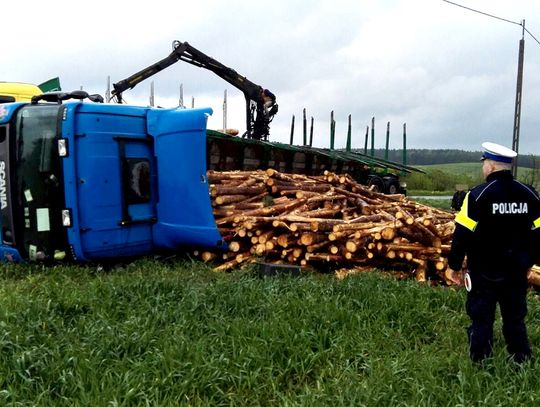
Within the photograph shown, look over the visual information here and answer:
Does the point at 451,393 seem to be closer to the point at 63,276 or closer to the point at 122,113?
the point at 63,276

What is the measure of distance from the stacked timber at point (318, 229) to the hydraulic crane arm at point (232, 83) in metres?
6.15

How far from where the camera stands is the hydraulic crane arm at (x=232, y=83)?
1440 centimetres

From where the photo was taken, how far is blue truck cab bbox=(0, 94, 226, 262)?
6531mm

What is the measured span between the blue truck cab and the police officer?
401 cm

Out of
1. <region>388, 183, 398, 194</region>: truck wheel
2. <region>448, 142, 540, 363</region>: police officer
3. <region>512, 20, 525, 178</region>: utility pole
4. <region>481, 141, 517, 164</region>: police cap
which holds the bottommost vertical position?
<region>388, 183, 398, 194</region>: truck wheel

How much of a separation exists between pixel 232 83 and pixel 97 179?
10.6m

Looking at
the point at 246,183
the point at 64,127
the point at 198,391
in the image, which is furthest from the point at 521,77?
the point at 198,391

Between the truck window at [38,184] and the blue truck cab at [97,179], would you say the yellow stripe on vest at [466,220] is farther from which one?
the truck window at [38,184]

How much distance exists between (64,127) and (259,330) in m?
3.58

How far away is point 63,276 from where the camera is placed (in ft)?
21.3

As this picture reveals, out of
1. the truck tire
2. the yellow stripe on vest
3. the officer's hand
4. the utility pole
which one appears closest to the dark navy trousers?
the yellow stripe on vest

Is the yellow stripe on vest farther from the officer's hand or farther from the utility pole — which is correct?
the utility pole

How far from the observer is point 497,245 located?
390 centimetres

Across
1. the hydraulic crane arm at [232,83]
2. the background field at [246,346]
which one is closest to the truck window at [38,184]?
the background field at [246,346]
